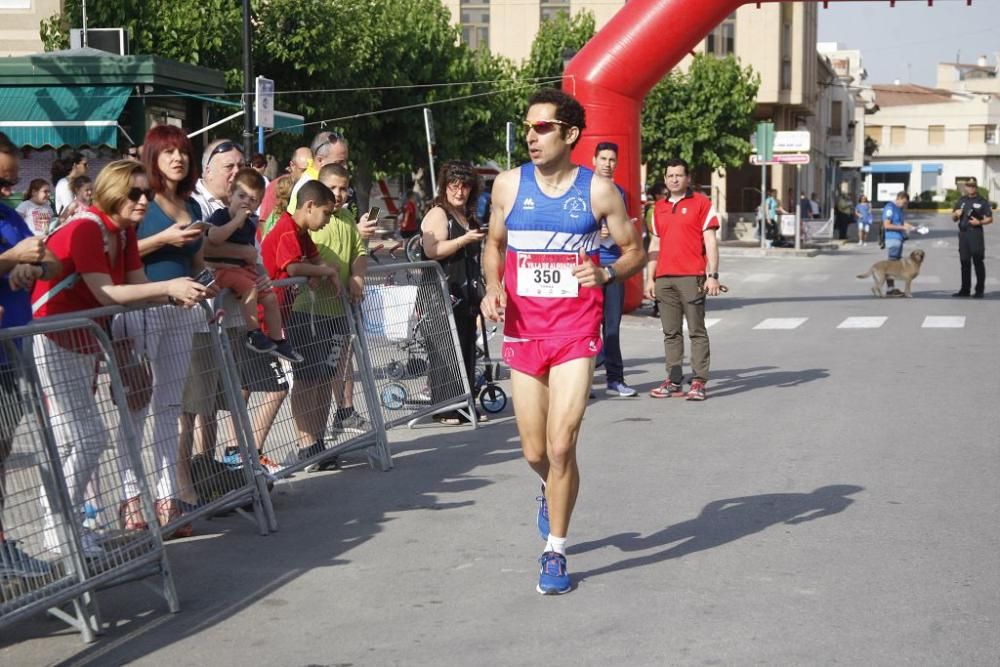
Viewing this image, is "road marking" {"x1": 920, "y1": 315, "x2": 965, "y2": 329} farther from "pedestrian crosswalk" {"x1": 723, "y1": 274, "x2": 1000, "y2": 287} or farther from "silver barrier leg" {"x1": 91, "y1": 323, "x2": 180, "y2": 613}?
"silver barrier leg" {"x1": 91, "y1": 323, "x2": 180, "y2": 613}

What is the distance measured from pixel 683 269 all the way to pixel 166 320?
620cm

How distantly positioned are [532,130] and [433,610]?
1994mm

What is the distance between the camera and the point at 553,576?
5680mm

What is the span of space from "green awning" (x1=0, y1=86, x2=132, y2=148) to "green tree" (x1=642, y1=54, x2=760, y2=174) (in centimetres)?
3276

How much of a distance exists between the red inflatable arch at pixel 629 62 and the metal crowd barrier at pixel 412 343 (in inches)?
325

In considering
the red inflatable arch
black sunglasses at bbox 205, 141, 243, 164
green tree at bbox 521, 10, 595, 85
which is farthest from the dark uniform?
green tree at bbox 521, 10, 595, 85

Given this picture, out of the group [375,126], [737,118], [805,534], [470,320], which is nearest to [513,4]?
[737,118]

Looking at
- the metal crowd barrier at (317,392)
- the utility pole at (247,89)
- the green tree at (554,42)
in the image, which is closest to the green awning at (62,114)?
the utility pole at (247,89)

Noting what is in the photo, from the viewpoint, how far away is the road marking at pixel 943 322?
716 inches

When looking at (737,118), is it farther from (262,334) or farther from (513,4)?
(262,334)

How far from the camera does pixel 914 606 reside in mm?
5461

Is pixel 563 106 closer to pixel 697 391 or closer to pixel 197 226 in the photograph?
pixel 197 226

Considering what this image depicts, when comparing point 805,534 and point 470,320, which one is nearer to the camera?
point 805,534

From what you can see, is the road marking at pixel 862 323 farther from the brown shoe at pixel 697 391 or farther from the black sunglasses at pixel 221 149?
the black sunglasses at pixel 221 149
